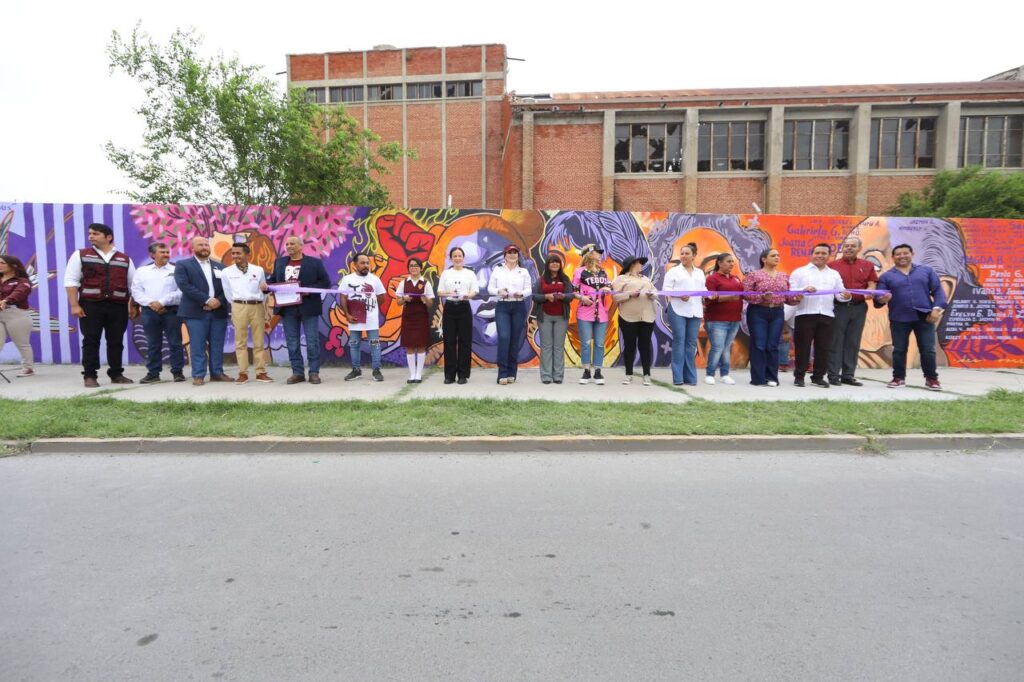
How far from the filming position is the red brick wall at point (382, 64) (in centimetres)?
4556

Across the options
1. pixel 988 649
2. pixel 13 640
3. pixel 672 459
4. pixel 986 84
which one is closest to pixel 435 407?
Result: pixel 672 459

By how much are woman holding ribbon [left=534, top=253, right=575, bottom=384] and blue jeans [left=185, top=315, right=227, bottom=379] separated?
182 inches

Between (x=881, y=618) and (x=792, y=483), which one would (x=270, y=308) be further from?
(x=881, y=618)

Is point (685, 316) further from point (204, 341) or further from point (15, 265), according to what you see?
point (15, 265)

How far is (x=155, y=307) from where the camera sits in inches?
316

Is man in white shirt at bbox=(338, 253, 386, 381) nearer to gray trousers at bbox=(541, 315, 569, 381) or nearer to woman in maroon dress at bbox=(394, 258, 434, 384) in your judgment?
woman in maroon dress at bbox=(394, 258, 434, 384)

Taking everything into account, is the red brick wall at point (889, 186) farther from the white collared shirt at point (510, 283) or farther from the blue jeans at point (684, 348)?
the white collared shirt at point (510, 283)

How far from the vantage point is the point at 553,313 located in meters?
8.32

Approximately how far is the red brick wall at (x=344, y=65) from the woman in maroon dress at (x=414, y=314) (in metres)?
44.2

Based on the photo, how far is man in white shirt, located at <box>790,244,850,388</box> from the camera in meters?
8.21

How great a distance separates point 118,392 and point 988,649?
8721 millimetres

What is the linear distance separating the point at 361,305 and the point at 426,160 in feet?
127

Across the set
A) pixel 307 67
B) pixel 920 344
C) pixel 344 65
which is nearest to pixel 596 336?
pixel 920 344

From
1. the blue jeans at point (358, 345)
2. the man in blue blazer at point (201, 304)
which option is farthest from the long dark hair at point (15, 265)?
the blue jeans at point (358, 345)
